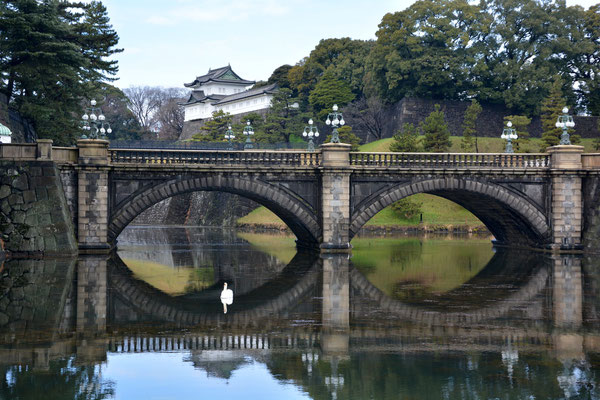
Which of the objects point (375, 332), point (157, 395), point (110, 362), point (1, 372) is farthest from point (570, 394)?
point (1, 372)

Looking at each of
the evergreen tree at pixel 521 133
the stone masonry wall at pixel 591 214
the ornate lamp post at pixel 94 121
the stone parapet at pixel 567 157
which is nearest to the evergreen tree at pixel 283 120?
the evergreen tree at pixel 521 133

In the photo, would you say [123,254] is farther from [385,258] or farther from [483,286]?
[483,286]

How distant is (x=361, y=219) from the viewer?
124ft

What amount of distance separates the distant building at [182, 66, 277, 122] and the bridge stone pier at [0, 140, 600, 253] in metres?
71.7

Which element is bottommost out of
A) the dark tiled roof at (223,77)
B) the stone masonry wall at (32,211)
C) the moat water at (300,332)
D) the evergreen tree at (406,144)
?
the moat water at (300,332)

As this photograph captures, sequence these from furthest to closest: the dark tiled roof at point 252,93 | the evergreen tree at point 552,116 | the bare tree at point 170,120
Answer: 1. the bare tree at point 170,120
2. the dark tiled roof at point 252,93
3. the evergreen tree at point 552,116

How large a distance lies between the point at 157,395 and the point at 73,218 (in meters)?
24.2

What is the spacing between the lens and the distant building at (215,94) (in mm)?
110688

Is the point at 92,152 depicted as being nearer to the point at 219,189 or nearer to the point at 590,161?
the point at 219,189

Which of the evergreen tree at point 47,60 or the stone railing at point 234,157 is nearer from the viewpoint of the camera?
the stone railing at point 234,157

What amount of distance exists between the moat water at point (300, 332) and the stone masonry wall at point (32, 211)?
1.58 metres

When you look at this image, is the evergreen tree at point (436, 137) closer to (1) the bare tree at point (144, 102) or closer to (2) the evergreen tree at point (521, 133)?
(2) the evergreen tree at point (521, 133)

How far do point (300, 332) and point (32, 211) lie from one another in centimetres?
2020

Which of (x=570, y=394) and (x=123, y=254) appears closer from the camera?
(x=570, y=394)
